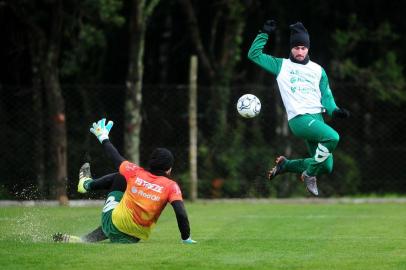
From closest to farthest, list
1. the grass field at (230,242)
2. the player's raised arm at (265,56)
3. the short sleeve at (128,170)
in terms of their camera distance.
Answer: the grass field at (230,242), the short sleeve at (128,170), the player's raised arm at (265,56)

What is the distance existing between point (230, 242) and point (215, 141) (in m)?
8.24

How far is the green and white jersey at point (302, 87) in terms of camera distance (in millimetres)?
10695

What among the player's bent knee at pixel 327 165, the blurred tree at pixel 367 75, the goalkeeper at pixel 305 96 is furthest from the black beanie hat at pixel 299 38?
the blurred tree at pixel 367 75

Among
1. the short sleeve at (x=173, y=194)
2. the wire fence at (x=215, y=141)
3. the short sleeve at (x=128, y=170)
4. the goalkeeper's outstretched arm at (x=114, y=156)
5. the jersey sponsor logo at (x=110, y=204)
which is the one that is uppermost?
the goalkeeper's outstretched arm at (x=114, y=156)

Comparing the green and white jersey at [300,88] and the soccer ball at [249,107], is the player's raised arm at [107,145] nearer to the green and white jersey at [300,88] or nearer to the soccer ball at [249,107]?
the soccer ball at [249,107]

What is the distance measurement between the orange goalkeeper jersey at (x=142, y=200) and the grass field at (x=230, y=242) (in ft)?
0.91

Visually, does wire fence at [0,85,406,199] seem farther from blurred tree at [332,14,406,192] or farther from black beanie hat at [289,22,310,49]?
black beanie hat at [289,22,310,49]

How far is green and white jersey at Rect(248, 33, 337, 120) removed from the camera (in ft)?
35.1

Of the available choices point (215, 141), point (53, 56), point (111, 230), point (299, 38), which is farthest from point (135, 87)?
point (111, 230)

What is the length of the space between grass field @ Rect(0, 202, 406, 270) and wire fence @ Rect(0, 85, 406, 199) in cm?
257

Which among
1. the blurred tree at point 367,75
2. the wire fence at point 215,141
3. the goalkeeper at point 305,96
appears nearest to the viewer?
the goalkeeper at point 305,96

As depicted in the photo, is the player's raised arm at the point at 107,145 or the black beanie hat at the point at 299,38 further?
the black beanie hat at the point at 299,38

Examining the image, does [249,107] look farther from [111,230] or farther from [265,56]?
[111,230]

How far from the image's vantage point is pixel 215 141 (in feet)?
59.0
